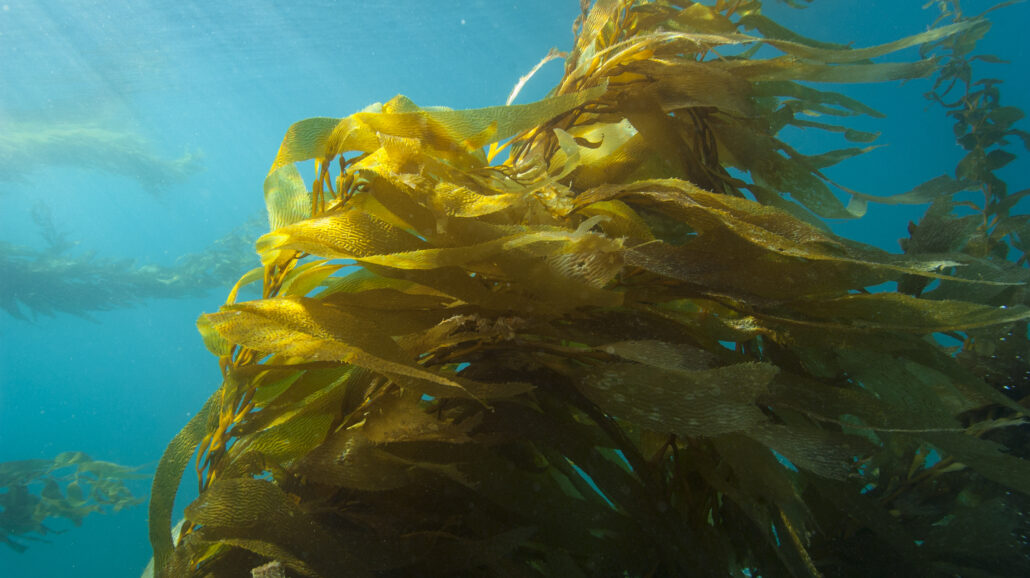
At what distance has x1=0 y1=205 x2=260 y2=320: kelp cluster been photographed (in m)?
15.2

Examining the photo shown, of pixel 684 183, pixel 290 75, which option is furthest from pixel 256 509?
pixel 290 75

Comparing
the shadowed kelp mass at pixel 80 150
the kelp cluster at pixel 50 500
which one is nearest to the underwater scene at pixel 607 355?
the kelp cluster at pixel 50 500

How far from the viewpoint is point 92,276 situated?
15930 millimetres

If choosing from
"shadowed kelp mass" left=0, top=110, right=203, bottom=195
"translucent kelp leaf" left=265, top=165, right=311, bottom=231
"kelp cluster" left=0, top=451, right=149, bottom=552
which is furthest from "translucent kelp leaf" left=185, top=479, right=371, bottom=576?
"shadowed kelp mass" left=0, top=110, right=203, bottom=195

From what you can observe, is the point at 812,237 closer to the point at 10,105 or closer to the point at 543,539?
the point at 543,539

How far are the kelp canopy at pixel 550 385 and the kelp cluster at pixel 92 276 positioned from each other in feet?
60.3

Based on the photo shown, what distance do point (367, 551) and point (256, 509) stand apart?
0.14m

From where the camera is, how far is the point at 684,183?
0.66 metres

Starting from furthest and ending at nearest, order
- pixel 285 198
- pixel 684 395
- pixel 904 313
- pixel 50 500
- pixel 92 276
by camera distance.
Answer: pixel 92 276 < pixel 50 500 < pixel 285 198 < pixel 904 313 < pixel 684 395

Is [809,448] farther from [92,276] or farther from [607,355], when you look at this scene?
[92,276]

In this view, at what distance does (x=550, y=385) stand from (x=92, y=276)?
20.6 meters

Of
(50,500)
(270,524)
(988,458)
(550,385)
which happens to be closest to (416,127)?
(550,385)

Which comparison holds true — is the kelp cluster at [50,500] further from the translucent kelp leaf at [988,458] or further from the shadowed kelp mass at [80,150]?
the shadowed kelp mass at [80,150]

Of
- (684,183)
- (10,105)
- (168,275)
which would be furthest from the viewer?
(10,105)
